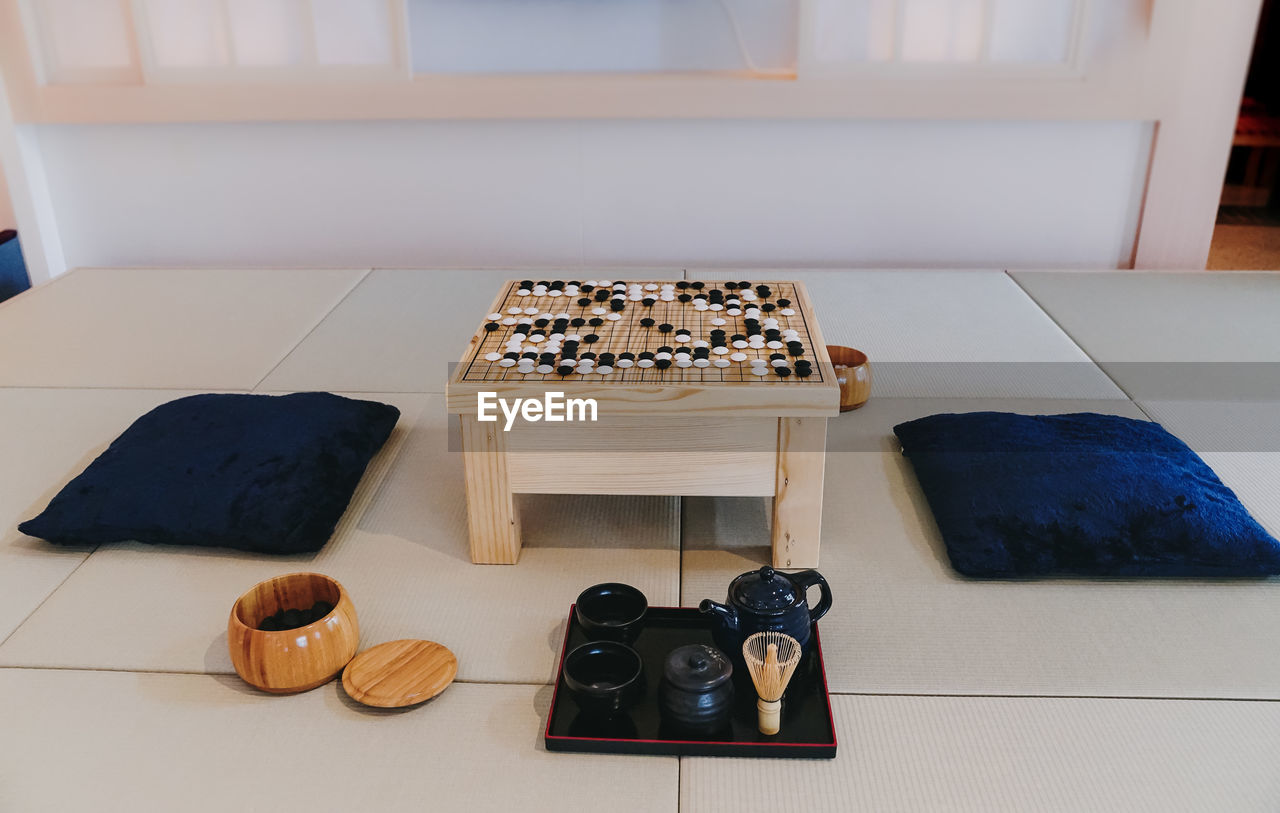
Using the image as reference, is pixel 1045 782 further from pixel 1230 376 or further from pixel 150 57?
pixel 150 57

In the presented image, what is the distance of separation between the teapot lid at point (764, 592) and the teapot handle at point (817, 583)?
0.11 ft

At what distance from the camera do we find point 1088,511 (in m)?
1.79

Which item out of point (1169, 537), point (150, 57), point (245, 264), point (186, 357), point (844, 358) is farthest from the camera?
point (245, 264)

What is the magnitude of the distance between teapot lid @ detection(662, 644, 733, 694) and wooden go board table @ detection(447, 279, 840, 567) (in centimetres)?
37

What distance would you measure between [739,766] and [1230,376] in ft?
5.99

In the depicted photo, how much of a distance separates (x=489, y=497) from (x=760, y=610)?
532mm

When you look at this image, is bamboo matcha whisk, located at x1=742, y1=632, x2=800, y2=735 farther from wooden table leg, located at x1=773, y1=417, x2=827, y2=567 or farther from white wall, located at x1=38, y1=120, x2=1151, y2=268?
white wall, located at x1=38, y1=120, x2=1151, y2=268

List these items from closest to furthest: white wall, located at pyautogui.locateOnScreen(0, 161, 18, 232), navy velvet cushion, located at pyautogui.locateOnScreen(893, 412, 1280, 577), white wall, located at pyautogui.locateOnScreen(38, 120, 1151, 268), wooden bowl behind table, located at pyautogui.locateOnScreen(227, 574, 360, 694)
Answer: wooden bowl behind table, located at pyautogui.locateOnScreen(227, 574, 360, 694)
navy velvet cushion, located at pyautogui.locateOnScreen(893, 412, 1280, 577)
white wall, located at pyautogui.locateOnScreen(38, 120, 1151, 268)
white wall, located at pyautogui.locateOnScreen(0, 161, 18, 232)

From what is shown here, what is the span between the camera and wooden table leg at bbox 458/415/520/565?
1.71m

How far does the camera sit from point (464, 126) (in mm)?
3467

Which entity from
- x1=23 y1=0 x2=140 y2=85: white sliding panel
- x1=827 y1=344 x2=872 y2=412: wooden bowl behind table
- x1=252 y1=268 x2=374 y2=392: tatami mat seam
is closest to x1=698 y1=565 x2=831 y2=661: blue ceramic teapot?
x1=827 y1=344 x2=872 y2=412: wooden bowl behind table

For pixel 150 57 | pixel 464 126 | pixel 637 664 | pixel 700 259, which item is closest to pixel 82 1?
pixel 150 57

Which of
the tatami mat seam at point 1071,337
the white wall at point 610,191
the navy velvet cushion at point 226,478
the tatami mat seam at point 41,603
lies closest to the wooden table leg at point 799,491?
the navy velvet cushion at point 226,478

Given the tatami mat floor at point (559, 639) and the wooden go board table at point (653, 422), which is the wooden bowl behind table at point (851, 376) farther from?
the wooden go board table at point (653, 422)
